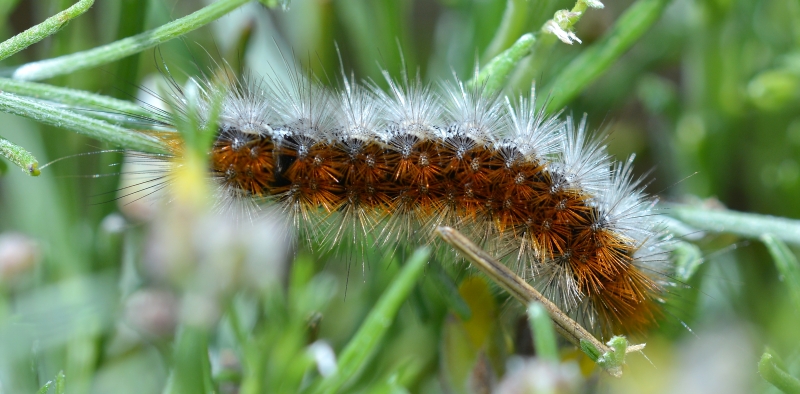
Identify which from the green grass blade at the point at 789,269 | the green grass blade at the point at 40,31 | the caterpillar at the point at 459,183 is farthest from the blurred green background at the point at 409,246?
the green grass blade at the point at 40,31

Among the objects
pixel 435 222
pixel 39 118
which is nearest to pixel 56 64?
pixel 39 118

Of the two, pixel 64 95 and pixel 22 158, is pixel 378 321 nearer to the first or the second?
pixel 22 158

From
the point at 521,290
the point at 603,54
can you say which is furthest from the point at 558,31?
the point at 521,290

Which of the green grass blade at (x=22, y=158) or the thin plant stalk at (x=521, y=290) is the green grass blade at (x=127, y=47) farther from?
the thin plant stalk at (x=521, y=290)

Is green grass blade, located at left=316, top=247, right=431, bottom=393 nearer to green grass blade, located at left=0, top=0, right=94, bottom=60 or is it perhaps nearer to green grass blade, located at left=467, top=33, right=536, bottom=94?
green grass blade, located at left=467, top=33, right=536, bottom=94

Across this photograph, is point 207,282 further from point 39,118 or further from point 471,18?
point 471,18

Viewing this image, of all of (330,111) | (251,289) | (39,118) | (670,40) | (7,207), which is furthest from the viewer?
(670,40)
